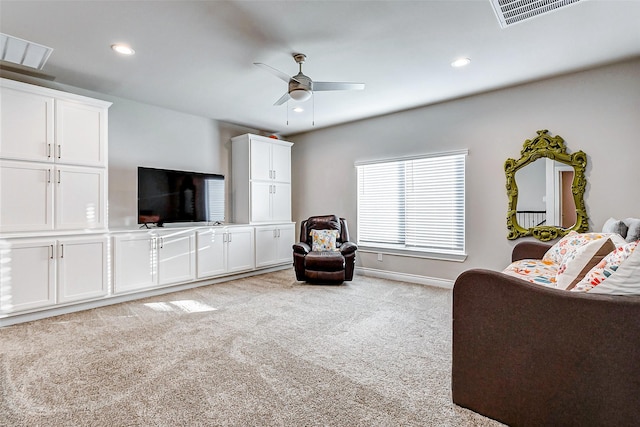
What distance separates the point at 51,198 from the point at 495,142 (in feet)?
17.3

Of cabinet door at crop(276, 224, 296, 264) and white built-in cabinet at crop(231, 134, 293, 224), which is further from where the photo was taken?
cabinet door at crop(276, 224, 296, 264)

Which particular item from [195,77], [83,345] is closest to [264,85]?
[195,77]

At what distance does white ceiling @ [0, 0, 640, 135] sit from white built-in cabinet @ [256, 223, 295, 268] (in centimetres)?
238

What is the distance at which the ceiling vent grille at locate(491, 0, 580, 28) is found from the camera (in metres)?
2.23

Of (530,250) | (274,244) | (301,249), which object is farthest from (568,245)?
(274,244)

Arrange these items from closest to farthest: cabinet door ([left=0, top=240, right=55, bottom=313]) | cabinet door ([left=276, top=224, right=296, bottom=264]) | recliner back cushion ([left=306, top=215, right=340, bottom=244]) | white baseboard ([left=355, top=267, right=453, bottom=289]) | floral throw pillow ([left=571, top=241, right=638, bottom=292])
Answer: floral throw pillow ([left=571, top=241, right=638, bottom=292]) < cabinet door ([left=0, top=240, right=55, bottom=313]) < white baseboard ([left=355, top=267, right=453, bottom=289]) < recliner back cushion ([left=306, top=215, right=340, bottom=244]) < cabinet door ([left=276, top=224, right=296, bottom=264])

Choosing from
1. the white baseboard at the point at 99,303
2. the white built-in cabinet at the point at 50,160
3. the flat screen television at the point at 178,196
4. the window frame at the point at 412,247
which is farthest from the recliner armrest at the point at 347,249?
the white built-in cabinet at the point at 50,160

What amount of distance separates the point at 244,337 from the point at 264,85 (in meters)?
2.88

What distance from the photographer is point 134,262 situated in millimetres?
3975

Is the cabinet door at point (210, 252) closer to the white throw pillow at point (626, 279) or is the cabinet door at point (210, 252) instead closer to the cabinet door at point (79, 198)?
the cabinet door at point (79, 198)

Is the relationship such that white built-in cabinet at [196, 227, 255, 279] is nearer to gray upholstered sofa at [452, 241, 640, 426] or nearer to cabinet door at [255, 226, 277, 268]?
cabinet door at [255, 226, 277, 268]

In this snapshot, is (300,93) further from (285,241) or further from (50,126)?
(285,241)

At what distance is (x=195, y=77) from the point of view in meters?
3.63

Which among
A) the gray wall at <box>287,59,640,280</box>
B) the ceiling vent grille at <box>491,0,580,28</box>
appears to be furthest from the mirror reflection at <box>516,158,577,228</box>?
the ceiling vent grille at <box>491,0,580,28</box>
